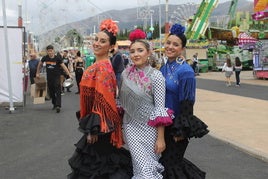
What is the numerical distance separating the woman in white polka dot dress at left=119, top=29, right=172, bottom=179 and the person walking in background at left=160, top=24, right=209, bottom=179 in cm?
9

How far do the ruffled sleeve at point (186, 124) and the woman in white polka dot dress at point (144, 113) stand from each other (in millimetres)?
84

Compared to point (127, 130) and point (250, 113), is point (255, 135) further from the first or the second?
point (127, 130)

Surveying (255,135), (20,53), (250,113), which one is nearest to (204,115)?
(250,113)

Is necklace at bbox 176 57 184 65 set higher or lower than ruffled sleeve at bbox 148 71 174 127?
higher

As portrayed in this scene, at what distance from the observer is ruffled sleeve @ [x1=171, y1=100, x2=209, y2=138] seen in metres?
3.60

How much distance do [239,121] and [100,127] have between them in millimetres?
7192

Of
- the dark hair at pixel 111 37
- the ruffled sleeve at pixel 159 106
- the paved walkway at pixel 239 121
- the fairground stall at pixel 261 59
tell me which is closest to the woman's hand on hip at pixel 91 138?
the ruffled sleeve at pixel 159 106

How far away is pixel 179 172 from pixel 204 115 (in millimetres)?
8020

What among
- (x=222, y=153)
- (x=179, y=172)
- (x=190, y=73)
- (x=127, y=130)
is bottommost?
(x=222, y=153)

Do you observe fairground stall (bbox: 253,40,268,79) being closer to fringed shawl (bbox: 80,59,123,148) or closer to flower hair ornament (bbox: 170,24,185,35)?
flower hair ornament (bbox: 170,24,185,35)

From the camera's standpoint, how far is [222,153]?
712cm

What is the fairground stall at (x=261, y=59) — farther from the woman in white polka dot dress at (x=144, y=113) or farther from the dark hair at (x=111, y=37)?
the woman in white polka dot dress at (x=144, y=113)

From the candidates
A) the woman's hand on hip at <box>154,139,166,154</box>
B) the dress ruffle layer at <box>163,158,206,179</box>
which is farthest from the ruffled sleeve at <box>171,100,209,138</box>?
the dress ruffle layer at <box>163,158,206,179</box>

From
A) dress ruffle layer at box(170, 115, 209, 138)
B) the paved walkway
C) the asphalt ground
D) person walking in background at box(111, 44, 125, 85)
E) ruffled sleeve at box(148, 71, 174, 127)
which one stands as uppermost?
person walking in background at box(111, 44, 125, 85)
